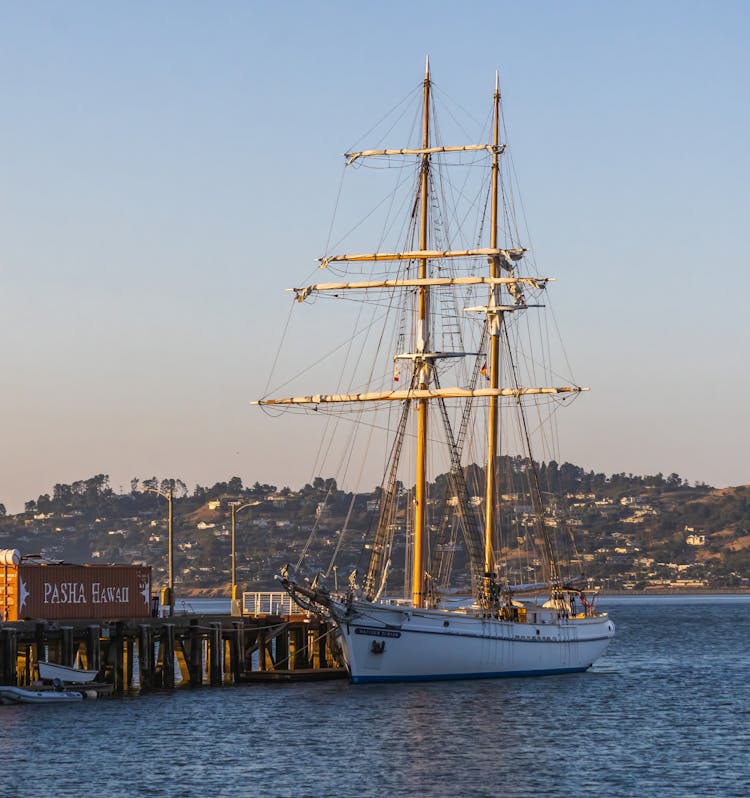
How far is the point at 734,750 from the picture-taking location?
5575 cm

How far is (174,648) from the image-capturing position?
71.2m

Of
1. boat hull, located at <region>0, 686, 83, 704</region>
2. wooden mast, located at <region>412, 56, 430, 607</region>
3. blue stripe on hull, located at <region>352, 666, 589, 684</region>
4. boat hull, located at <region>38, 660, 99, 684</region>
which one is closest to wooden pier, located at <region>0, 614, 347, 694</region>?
boat hull, located at <region>38, 660, 99, 684</region>

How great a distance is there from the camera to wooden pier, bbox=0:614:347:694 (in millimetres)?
63031

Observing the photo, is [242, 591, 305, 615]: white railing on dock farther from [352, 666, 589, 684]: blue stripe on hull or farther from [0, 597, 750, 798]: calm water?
[352, 666, 589, 684]: blue stripe on hull

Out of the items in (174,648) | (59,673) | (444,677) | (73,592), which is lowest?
(444,677)

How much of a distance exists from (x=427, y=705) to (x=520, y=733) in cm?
739

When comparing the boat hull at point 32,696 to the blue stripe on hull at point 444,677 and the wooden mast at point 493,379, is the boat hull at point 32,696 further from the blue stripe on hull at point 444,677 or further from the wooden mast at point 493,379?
the wooden mast at point 493,379

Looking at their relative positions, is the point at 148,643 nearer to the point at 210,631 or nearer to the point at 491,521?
the point at 210,631

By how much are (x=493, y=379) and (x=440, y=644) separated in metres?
16.8

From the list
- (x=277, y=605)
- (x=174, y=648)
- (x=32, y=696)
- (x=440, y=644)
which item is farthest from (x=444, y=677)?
(x=32, y=696)

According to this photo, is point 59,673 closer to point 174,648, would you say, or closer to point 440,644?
point 174,648

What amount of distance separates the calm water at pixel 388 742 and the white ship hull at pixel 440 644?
848 millimetres

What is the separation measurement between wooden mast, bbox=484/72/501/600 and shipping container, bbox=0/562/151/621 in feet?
57.5

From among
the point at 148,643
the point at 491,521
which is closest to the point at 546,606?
the point at 491,521
